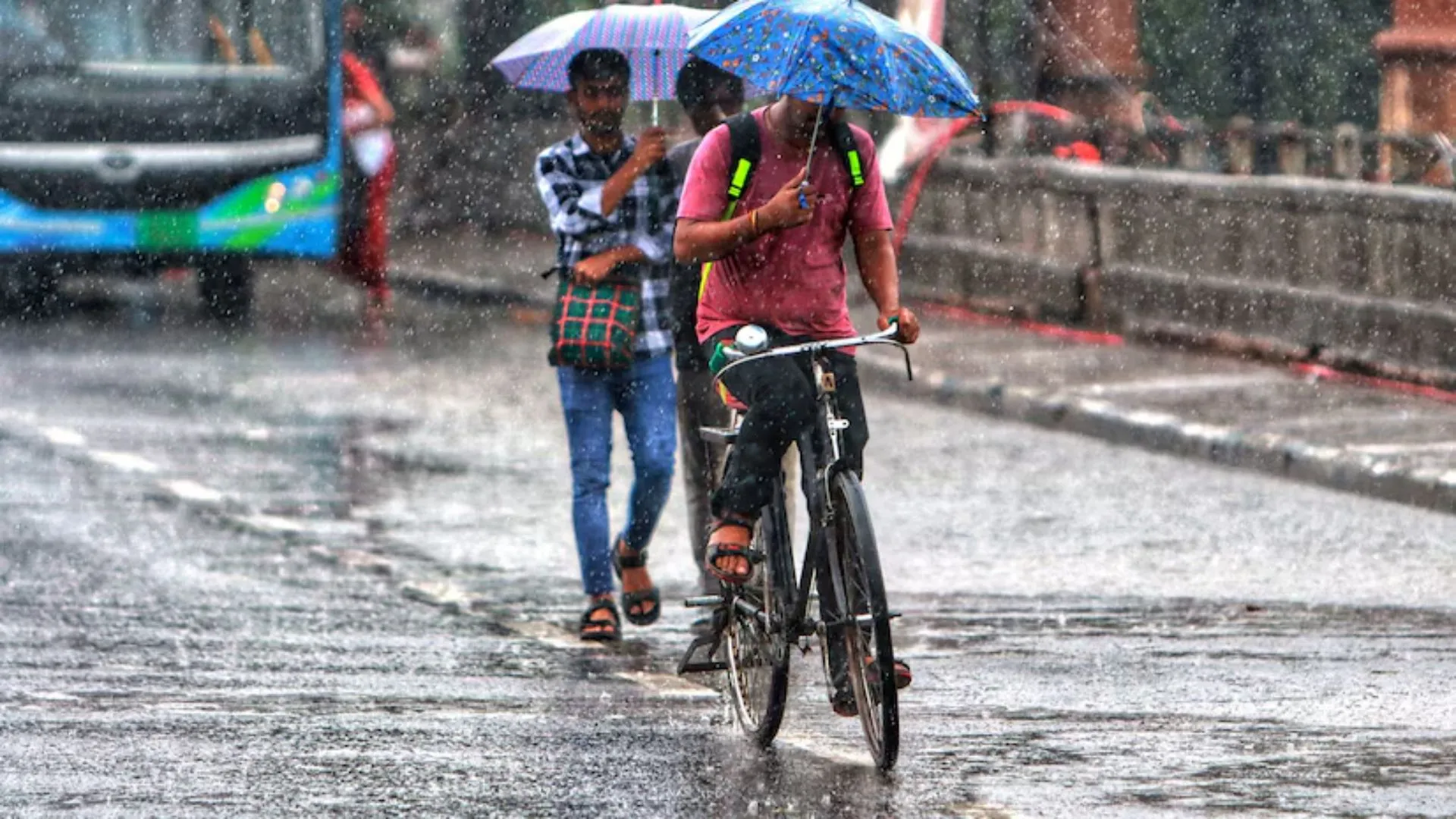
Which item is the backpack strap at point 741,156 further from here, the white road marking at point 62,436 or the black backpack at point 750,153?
the white road marking at point 62,436

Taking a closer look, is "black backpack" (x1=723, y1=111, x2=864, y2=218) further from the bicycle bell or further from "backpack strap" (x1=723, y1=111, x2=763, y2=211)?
the bicycle bell

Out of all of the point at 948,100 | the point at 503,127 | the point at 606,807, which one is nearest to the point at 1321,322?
the point at 948,100

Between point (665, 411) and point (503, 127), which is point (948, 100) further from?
point (503, 127)

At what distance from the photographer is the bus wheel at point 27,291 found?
67.5ft

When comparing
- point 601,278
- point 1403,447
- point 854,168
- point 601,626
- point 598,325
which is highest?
point 854,168

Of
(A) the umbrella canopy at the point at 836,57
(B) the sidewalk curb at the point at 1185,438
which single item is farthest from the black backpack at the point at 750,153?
(B) the sidewalk curb at the point at 1185,438

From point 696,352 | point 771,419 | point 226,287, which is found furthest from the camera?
point 226,287

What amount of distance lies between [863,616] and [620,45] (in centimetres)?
257

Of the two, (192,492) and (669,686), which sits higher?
(669,686)

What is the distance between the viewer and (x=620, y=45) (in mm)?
8711

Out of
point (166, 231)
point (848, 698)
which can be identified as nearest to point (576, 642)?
point (848, 698)

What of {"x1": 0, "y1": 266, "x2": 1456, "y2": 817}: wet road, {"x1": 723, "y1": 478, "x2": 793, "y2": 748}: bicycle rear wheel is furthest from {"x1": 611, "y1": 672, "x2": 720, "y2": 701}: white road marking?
{"x1": 723, "y1": 478, "x2": 793, "y2": 748}: bicycle rear wheel

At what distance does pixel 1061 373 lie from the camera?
16.0 m

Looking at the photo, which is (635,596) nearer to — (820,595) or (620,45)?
(620,45)
